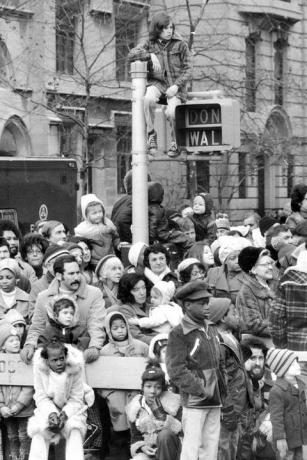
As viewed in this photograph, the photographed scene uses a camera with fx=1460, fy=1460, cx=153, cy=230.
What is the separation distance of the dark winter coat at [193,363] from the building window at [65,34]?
20340 millimetres

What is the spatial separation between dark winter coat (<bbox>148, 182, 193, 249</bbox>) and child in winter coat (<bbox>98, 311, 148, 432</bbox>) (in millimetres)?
2339

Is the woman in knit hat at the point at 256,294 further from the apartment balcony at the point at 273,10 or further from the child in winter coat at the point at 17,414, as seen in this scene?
the apartment balcony at the point at 273,10

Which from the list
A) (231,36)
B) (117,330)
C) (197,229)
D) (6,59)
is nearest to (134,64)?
(117,330)

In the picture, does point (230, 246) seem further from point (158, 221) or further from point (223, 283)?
point (158, 221)

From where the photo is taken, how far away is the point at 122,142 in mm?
35969

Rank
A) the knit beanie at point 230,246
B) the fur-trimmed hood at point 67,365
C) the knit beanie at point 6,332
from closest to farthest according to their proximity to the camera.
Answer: the fur-trimmed hood at point 67,365 → the knit beanie at point 6,332 → the knit beanie at point 230,246

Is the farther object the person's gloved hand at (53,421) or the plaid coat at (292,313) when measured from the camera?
the person's gloved hand at (53,421)

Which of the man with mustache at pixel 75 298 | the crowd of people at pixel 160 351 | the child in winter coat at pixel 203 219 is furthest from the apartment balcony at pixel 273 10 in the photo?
the man with mustache at pixel 75 298

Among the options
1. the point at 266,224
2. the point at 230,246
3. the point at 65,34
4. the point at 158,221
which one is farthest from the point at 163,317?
the point at 65,34

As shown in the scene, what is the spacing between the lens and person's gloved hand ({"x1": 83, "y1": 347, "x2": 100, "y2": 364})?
11656 mm

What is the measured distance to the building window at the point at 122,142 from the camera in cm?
3497

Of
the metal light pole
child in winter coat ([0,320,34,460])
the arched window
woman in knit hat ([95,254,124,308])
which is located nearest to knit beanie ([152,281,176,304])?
the metal light pole

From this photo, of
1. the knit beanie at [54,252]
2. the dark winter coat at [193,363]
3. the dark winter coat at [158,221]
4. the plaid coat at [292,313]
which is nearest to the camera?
the dark winter coat at [193,363]

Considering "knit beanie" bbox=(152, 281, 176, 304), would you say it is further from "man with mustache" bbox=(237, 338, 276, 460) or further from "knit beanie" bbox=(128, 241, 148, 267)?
"man with mustache" bbox=(237, 338, 276, 460)
